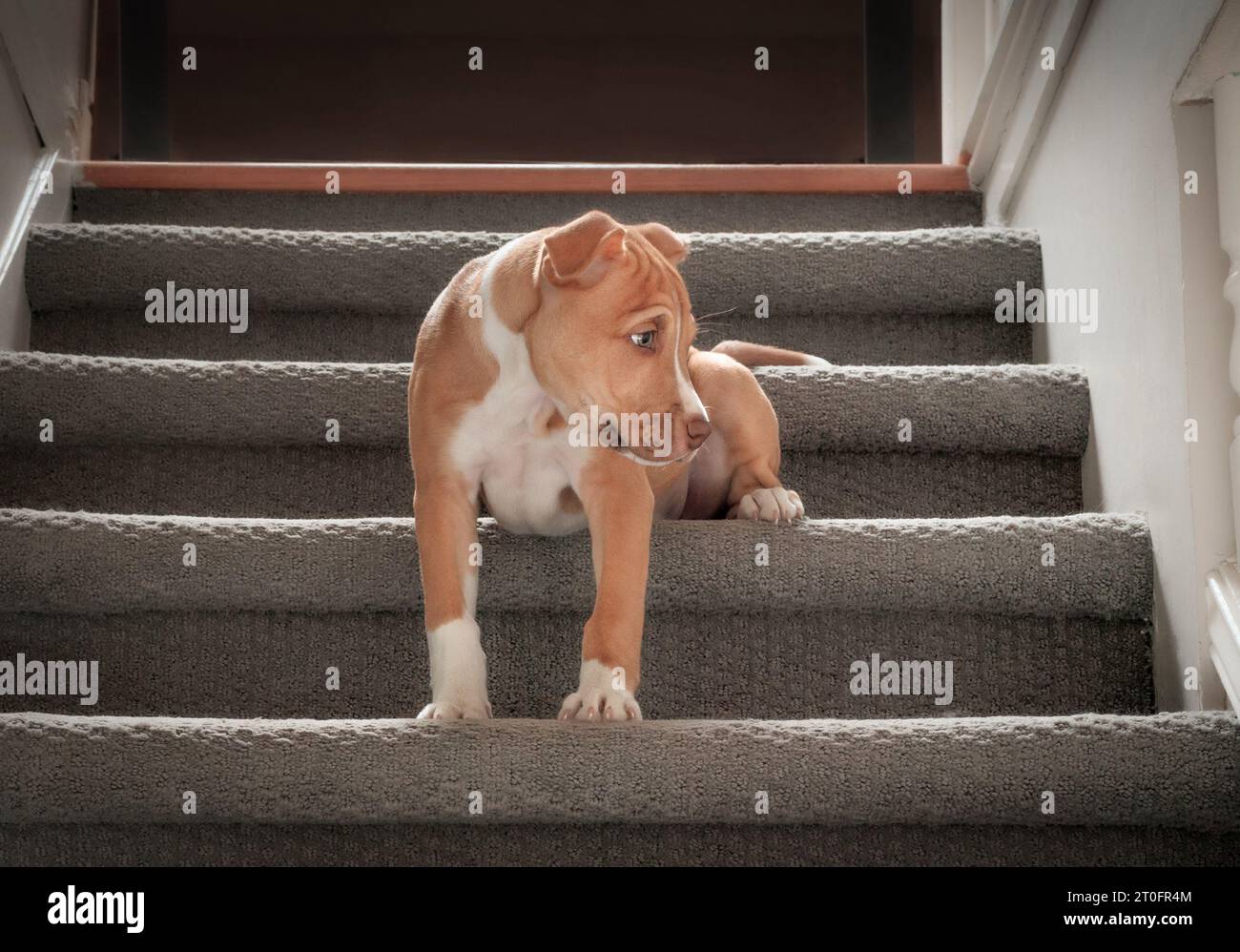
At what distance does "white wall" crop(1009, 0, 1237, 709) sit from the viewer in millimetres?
1431

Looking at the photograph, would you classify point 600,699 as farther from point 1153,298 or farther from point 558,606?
point 1153,298

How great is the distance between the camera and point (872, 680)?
5.06 feet

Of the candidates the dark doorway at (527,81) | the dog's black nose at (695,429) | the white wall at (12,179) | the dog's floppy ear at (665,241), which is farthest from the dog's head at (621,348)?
the dark doorway at (527,81)

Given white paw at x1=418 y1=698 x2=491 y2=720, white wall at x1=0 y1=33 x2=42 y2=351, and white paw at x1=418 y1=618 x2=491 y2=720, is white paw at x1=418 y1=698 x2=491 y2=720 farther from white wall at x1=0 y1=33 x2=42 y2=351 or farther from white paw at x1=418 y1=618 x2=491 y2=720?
white wall at x1=0 y1=33 x2=42 y2=351

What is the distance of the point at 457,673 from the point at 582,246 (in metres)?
0.45

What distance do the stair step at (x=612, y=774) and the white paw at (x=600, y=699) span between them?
0.04m

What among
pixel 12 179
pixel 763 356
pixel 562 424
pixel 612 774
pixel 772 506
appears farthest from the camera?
pixel 12 179

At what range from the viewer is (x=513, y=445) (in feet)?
4.93

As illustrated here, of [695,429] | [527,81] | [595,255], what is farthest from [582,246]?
[527,81]

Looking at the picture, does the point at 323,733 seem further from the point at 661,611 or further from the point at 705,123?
the point at 705,123

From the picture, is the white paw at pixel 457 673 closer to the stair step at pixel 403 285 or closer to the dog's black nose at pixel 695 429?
the dog's black nose at pixel 695 429

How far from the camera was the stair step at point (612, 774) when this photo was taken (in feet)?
4.08

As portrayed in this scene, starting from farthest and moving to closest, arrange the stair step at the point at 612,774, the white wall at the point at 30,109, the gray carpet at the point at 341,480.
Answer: the white wall at the point at 30,109 → the gray carpet at the point at 341,480 → the stair step at the point at 612,774
